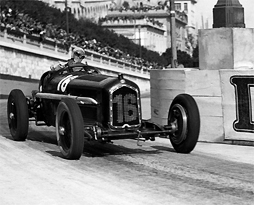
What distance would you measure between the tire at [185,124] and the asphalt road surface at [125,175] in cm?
19

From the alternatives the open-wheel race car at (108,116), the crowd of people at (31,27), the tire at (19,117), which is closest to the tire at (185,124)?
the open-wheel race car at (108,116)

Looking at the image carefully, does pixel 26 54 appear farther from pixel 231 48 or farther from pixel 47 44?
pixel 231 48

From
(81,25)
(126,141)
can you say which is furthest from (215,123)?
(81,25)

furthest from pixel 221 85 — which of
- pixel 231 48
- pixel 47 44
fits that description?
pixel 47 44

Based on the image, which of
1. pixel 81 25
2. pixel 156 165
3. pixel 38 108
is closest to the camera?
pixel 156 165

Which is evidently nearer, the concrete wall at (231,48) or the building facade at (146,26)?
the concrete wall at (231,48)

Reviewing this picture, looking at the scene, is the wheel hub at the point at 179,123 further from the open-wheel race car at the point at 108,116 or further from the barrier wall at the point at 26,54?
the barrier wall at the point at 26,54

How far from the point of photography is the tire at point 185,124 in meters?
11.7

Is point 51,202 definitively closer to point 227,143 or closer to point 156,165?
point 156,165

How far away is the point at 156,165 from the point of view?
10.5 metres

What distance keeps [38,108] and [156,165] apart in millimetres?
4199

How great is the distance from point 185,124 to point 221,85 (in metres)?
2.29

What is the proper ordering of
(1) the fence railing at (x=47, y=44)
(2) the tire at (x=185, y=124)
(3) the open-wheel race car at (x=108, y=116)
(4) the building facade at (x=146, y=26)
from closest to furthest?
1. (3) the open-wheel race car at (x=108, y=116)
2. (2) the tire at (x=185, y=124)
3. (1) the fence railing at (x=47, y=44)
4. (4) the building facade at (x=146, y=26)

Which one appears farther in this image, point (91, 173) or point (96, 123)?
point (96, 123)
